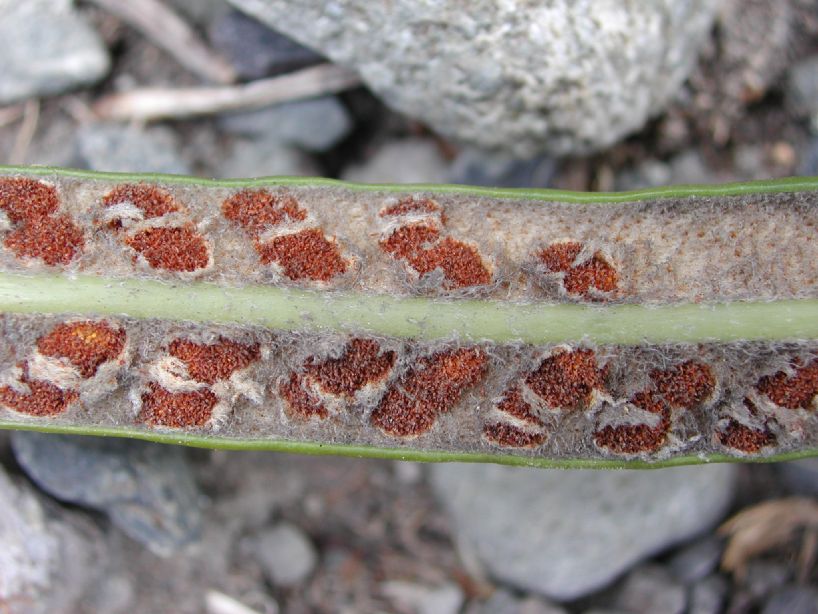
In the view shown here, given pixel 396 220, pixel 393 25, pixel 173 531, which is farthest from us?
pixel 173 531

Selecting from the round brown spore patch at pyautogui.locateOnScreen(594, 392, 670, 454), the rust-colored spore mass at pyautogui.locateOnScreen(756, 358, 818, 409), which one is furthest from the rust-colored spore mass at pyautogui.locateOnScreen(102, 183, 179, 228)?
the rust-colored spore mass at pyautogui.locateOnScreen(756, 358, 818, 409)

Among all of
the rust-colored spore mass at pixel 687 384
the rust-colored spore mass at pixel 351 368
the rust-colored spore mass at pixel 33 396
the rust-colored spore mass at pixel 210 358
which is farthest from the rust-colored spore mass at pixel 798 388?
the rust-colored spore mass at pixel 33 396

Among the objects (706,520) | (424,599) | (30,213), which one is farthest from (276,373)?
(706,520)

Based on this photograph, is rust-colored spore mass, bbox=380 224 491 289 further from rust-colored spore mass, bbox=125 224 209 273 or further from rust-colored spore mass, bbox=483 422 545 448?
rust-colored spore mass, bbox=125 224 209 273

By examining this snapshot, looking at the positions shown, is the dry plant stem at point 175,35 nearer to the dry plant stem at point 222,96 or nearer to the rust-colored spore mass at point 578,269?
the dry plant stem at point 222,96

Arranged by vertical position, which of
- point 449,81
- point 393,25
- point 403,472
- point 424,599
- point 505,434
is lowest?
point 424,599

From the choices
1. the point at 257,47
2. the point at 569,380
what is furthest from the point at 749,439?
the point at 257,47

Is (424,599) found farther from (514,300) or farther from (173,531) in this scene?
(514,300)
